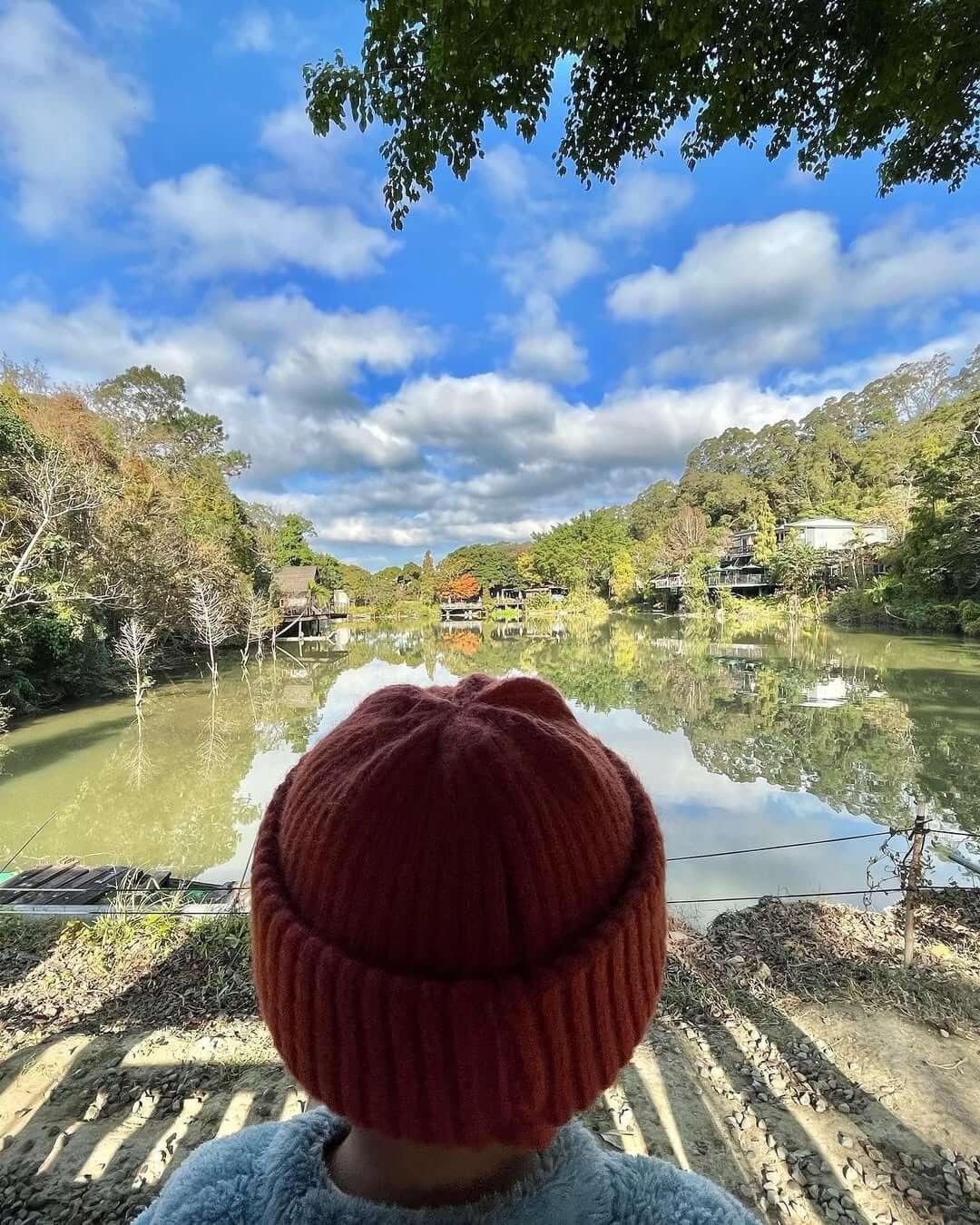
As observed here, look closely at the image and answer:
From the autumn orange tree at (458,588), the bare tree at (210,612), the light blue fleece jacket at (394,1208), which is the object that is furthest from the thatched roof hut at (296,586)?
the light blue fleece jacket at (394,1208)

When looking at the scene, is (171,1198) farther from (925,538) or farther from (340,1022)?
(925,538)

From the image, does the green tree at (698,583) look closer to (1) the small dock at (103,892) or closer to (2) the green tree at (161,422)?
(2) the green tree at (161,422)

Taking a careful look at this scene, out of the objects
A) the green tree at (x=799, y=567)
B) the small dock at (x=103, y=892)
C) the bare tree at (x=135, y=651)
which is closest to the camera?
the small dock at (x=103, y=892)

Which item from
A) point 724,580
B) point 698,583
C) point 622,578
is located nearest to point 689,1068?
point 698,583

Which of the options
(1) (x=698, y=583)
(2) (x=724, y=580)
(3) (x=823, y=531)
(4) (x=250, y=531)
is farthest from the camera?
(2) (x=724, y=580)

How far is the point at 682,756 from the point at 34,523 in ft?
30.5

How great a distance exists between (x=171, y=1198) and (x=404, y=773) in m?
0.39

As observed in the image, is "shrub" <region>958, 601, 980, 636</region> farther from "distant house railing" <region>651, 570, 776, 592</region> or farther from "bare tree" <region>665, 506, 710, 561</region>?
"bare tree" <region>665, 506, 710, 561</region>

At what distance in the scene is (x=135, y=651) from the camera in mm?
9922

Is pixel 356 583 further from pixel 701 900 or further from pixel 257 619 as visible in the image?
pixel 701 900

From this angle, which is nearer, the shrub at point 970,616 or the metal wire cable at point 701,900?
the metal wire cable at point 701,900

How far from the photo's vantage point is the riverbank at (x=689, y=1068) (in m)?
1.36

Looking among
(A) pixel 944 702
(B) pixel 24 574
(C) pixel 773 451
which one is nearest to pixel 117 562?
(B) pixel 24 574

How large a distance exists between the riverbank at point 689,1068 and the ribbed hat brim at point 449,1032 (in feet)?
4.52
